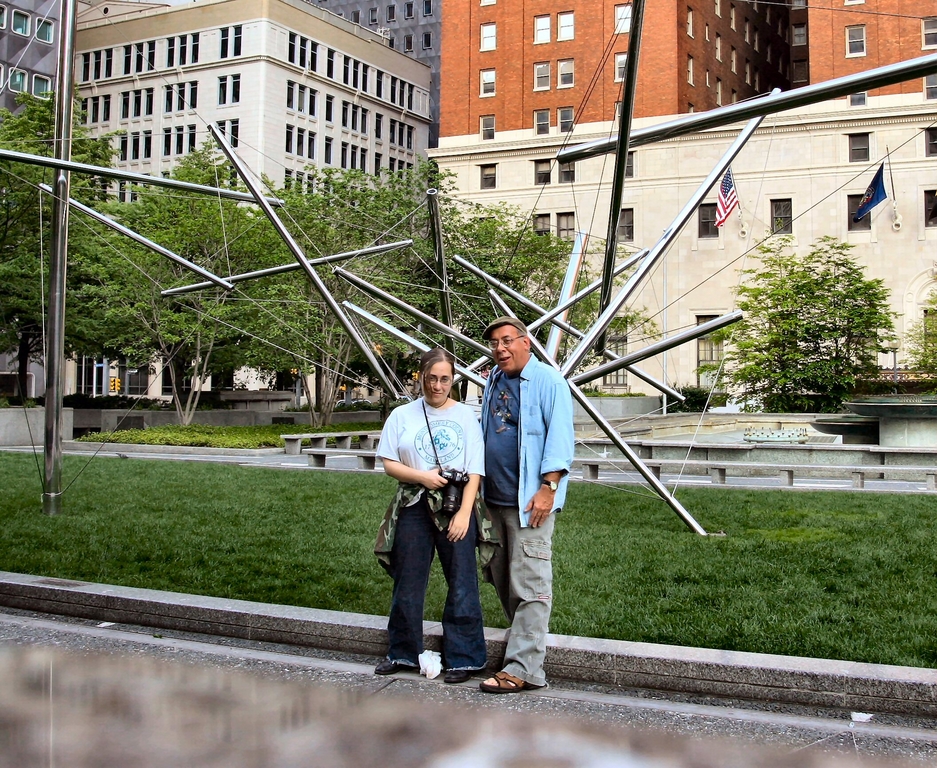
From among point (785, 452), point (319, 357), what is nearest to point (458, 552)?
point (785, 452)

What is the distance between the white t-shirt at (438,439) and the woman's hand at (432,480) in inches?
3.4

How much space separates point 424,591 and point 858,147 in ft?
158

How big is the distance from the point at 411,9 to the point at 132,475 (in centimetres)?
8981

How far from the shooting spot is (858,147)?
4750cm

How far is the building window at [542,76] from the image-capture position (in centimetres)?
5462

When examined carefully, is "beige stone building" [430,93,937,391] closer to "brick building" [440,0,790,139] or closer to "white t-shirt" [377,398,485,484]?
"brick building" [440,0,790,139]

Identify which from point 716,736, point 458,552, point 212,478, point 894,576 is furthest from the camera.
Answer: point 212,478

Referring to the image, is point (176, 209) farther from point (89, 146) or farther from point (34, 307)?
point (34, 307)

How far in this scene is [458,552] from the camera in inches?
213

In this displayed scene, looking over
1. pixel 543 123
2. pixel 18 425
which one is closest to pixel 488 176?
pixel 543 123

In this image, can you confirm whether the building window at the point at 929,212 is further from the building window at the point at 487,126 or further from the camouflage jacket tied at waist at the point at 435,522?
the camouflage jacket tied at waist at the point at 435,522

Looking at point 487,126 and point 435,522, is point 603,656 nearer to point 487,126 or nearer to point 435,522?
point 435,522

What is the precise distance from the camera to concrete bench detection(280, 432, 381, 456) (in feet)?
78.0

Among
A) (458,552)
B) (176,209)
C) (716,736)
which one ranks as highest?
(176,209)
